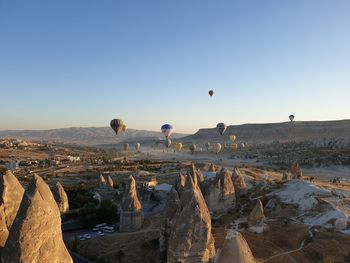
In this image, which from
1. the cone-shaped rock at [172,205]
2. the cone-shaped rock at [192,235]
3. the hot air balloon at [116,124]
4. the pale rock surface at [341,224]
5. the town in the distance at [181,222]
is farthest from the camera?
the hot air balloon at [116,124]

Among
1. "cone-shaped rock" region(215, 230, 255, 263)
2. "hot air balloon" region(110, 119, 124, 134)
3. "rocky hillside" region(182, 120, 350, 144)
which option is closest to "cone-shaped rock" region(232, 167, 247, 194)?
"cone-shaped rock" region(215, 230, 255, 263)

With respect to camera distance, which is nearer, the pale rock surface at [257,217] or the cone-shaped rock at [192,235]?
the cone-shaped rock at [192,235]

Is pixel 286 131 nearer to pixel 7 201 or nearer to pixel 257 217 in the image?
pixel 257 217

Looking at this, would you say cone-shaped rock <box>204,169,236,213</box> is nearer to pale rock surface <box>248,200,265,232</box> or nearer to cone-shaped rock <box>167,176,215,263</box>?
pale rock surface <box>248,200,265,232</box>

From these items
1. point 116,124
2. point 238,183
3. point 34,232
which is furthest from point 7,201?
point 116,124

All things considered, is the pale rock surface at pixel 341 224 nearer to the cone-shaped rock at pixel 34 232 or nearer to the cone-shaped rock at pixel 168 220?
the cone-shaped rock at pixel 168 220

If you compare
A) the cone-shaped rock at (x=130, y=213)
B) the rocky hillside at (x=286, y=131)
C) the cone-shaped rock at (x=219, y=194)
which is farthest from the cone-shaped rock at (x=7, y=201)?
the rocky hillside at (x=286, y=131)

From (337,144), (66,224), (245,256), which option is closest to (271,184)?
(66,224)

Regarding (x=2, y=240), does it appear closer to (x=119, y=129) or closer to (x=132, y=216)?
(x=132, y=216)
